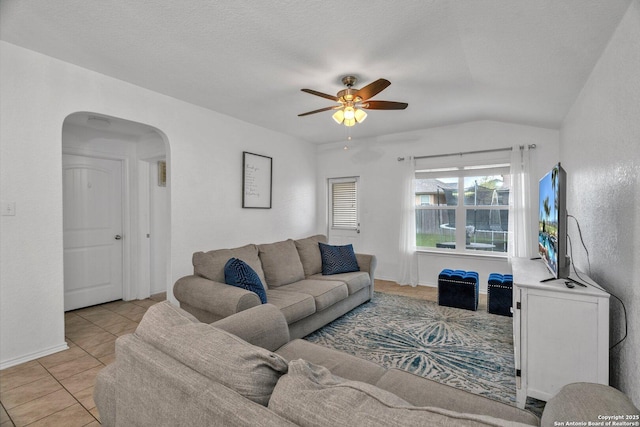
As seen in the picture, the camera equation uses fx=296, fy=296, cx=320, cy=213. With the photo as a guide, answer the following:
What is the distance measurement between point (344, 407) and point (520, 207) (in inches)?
172

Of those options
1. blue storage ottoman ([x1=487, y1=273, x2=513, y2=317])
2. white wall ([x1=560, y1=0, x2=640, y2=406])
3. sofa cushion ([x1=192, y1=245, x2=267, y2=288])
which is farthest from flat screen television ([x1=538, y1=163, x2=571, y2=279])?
sofa cushion ([x1=192, y1=245, x2=267, y2=288])

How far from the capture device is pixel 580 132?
2.74 meters

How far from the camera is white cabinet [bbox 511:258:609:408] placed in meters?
1.68

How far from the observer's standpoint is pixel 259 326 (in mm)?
1673

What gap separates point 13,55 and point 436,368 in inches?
166

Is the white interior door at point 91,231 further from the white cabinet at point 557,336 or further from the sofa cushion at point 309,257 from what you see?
the white cabinet at point 557,336

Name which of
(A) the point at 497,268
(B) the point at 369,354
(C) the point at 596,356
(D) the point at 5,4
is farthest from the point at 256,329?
(A) the point at 497,268

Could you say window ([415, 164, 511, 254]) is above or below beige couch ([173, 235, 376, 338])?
above

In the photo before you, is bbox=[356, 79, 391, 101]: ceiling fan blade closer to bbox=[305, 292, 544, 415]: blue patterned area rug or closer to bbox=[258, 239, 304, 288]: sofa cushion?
bbox=[258, 239, 304, 288]: sofa cushion

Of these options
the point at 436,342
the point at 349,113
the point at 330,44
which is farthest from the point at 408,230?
the point at 330,44

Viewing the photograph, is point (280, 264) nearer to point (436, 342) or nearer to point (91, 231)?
point (436, 342)

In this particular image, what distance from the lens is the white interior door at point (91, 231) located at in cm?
374

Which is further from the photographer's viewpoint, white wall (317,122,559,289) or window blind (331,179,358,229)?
window blind (331,179,358,229)

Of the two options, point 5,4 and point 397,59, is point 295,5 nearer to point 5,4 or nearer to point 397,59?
point 397,59
